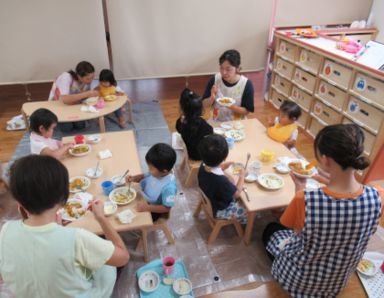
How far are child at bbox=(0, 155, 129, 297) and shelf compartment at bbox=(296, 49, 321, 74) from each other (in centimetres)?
377

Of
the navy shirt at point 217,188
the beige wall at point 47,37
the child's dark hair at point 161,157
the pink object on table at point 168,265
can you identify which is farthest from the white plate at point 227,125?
the beige wall at point 47,37

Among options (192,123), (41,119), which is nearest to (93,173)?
(41,119)

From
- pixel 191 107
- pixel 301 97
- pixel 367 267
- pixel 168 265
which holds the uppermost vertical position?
pixel 191 107

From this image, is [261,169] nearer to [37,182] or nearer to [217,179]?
[217,179]

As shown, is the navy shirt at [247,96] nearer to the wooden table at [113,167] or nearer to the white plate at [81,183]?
the wooden table at [113,167]

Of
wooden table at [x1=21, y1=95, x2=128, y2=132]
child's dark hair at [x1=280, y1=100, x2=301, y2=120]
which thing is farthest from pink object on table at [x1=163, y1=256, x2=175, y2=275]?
wooden table at [x1=21, y1=95, x2=128, y2=132]

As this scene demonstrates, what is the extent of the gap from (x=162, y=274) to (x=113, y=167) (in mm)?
945

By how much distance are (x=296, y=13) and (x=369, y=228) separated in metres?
4.52

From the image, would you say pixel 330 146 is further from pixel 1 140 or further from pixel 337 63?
pixel 1 140

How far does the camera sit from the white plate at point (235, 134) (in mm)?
3001

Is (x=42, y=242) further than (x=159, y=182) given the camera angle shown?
No

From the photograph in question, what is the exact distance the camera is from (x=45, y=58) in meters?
4.71

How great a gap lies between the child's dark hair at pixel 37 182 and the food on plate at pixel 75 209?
771mm

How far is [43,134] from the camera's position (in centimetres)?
267
